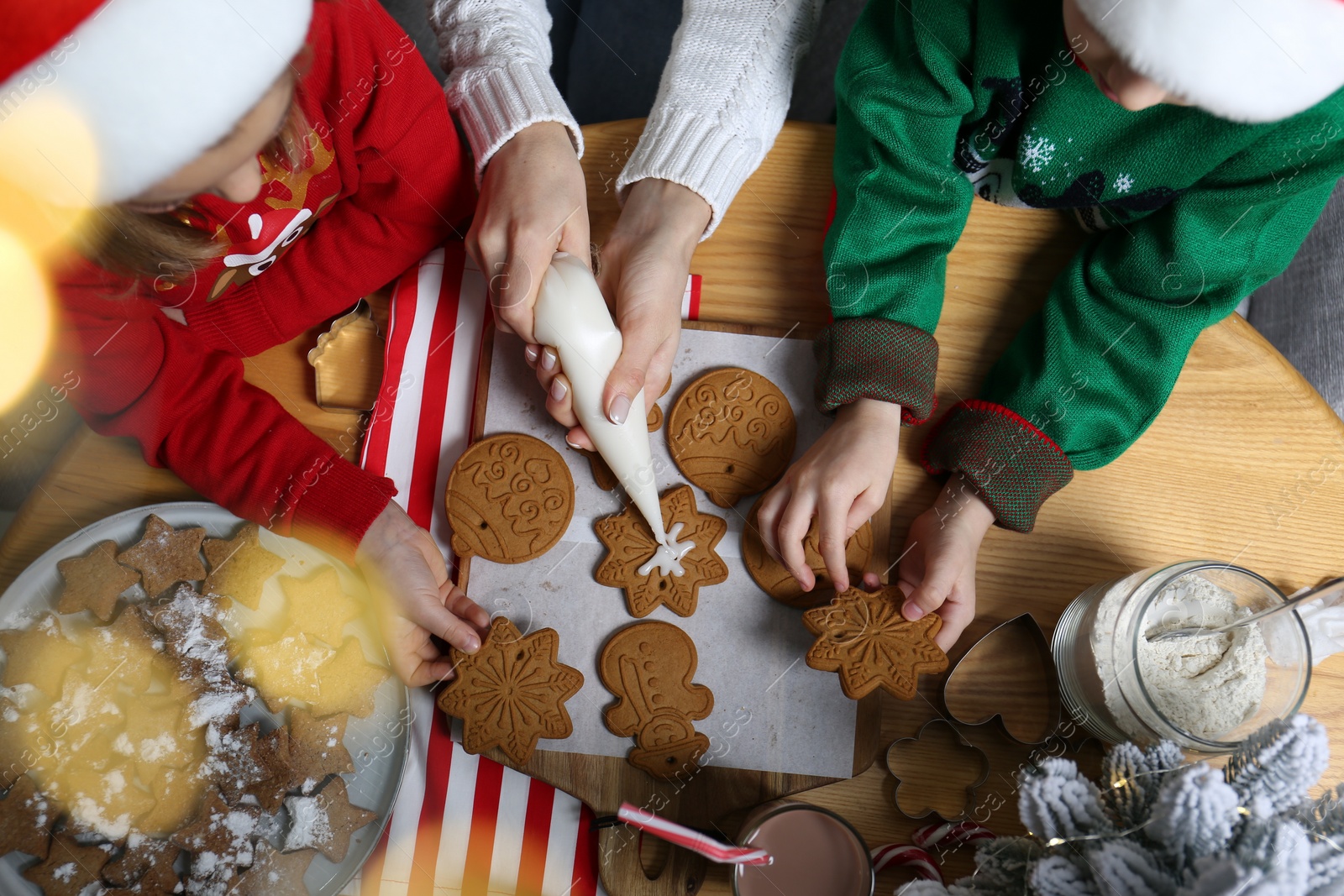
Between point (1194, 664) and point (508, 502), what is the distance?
67 centimetres

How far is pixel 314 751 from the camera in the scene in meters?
0.75

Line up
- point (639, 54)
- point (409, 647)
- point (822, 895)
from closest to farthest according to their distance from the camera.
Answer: point (822, 895) → point (409, 647) → point (639, 54)

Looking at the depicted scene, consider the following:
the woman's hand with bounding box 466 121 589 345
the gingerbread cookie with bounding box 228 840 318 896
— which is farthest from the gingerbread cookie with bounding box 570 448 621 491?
the gingerbread cookie with bounding box 228 840 318 896

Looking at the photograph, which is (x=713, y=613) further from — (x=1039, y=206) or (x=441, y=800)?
(x=1039, y=206)

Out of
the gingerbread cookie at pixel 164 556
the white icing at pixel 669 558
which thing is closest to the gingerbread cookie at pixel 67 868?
the gingerbread cookie at pixel 164 556

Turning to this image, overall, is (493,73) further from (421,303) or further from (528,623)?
(528,623)

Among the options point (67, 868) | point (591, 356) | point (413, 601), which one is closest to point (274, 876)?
point (67, 868)

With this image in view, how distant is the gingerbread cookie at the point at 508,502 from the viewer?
81 centimetres

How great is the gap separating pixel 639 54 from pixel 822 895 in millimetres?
1416

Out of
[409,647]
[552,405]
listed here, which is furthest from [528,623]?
[552,405]

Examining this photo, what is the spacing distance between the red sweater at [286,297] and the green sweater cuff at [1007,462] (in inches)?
23.6

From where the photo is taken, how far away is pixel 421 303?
2.93ft

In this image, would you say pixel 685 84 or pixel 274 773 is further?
pixel 685 84

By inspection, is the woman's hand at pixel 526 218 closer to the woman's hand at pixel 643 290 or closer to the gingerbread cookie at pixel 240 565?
the woman's hand at pixel 643 290
